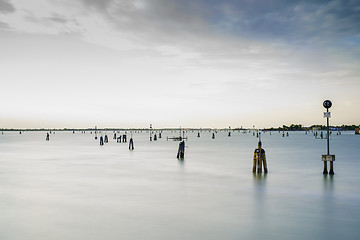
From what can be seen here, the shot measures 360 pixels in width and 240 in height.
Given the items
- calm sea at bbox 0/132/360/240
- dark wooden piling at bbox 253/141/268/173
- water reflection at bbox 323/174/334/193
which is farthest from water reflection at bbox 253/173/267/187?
water reflection at bbox 323/174/334/193

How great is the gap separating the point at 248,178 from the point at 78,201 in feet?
35.3

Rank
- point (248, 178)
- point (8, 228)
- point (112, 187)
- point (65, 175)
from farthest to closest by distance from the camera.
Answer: point (65, 175), point (248, 178), point (112, 187), point (8, 228)

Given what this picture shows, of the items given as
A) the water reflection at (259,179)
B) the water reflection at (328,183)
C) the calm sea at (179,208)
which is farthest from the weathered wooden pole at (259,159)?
the water reflection at (328,183)

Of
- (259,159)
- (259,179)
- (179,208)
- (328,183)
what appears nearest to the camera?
(179,208)

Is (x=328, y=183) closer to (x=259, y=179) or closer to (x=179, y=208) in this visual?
(x=259, y=179)

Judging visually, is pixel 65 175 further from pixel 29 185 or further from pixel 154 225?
pixel 154 225

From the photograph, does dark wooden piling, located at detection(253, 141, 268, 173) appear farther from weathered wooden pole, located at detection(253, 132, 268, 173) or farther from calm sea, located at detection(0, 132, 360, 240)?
calm sea, located at detection(0, 132, 360, 240)

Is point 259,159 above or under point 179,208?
above

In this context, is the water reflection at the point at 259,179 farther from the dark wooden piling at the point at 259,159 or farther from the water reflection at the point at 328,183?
the water reflection at the point at 328,183

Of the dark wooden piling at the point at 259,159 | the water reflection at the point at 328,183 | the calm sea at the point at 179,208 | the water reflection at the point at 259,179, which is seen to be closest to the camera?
the calm sea at the point at 179,208

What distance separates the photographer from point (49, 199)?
14.9 meters

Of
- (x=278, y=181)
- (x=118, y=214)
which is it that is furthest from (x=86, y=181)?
(x=278, y=181)

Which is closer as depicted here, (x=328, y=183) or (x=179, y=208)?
(x=179, y=208)

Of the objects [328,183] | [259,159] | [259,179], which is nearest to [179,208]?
[259,179]
